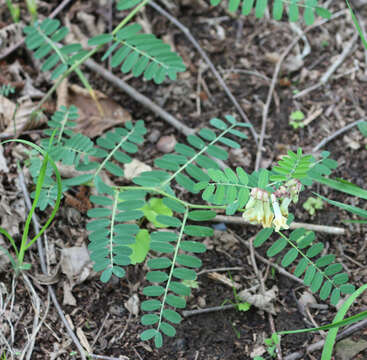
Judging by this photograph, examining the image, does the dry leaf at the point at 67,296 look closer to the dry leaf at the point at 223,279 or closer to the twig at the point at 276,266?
the dry leaf at the point at 223,279

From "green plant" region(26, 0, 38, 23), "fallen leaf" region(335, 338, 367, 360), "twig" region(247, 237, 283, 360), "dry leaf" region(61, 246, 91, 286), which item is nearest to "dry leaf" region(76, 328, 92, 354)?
"dry leaf" region(61, 246, 91, 286)

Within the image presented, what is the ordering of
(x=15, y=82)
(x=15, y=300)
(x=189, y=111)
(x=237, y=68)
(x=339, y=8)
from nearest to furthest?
(x=15, y=300)
(x=15, y=82)
(x=189, y=111)
(x=237, y=68)
(x=339, y=8)

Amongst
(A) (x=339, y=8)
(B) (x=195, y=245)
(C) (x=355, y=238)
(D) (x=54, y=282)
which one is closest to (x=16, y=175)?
(D) (x=54, y=282)

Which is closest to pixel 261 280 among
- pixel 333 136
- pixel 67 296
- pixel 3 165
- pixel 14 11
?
pixel 67 296

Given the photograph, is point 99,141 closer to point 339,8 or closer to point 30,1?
point 30,1

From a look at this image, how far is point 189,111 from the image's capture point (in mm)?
2986

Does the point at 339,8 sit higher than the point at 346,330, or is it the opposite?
the point at 339,8

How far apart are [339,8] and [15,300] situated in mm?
3034

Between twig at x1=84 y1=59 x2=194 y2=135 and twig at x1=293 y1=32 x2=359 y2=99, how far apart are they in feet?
2.75

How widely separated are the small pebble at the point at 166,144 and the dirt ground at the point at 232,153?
0.03 metres

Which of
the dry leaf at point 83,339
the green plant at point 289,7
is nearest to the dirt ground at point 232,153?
the dry leaf at point 83,339

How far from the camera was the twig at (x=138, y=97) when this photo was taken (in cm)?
284

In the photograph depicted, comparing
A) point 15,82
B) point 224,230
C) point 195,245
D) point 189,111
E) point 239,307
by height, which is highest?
point 15,82

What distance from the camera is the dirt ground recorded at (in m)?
2.09
